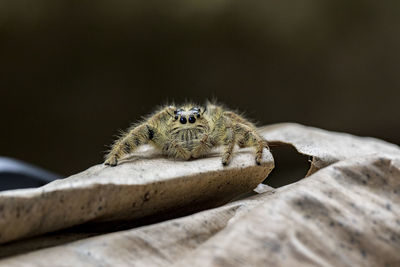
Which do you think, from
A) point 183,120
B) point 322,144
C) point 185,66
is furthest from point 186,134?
point 185,66

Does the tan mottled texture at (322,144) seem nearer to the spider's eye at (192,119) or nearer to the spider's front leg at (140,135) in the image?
the spider's eye at (192,119)

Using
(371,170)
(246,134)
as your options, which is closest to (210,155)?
(246,134)

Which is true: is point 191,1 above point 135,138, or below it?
above

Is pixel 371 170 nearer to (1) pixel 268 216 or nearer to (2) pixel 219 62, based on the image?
(1) pixel 268 216

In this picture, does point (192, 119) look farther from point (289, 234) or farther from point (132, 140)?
point (289, 234)

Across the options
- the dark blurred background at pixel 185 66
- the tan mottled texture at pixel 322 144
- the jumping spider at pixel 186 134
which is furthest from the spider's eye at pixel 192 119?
the dark blurred background at pixel 185 66

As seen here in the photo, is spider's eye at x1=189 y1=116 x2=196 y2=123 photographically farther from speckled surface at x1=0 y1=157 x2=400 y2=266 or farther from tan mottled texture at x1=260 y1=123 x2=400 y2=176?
speckled surface at x1=0 y1=157 x2=400 y2=266
